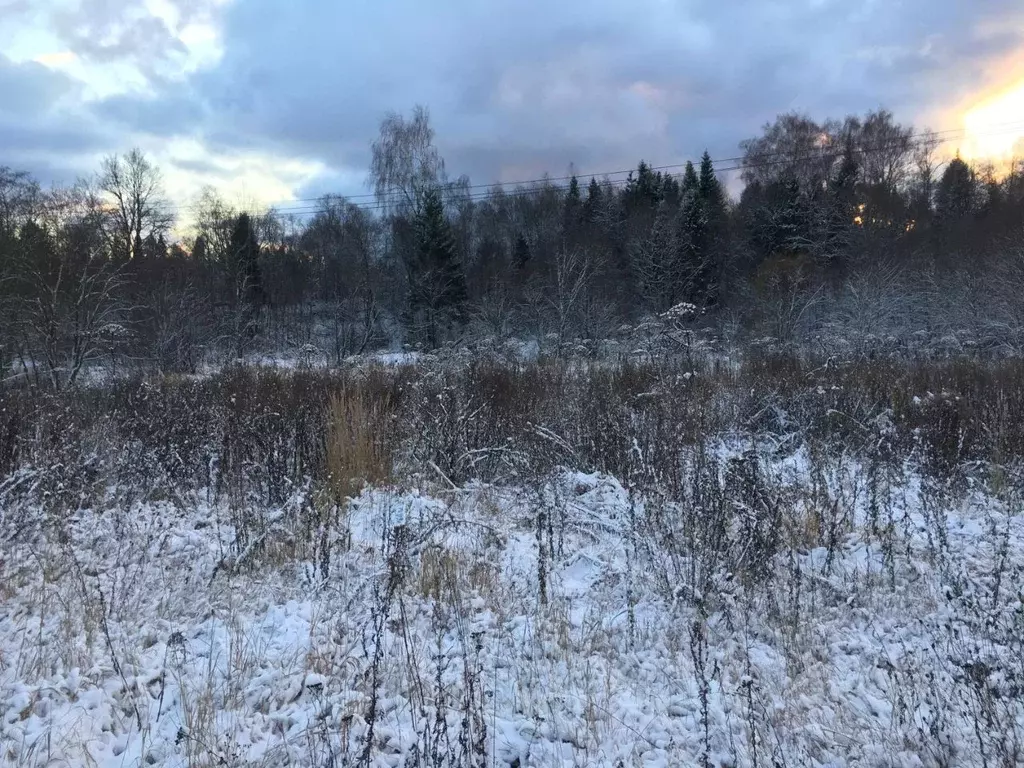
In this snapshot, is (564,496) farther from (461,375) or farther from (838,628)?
(461,375)

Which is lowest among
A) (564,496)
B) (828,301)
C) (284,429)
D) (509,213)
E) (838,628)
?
(838,628)

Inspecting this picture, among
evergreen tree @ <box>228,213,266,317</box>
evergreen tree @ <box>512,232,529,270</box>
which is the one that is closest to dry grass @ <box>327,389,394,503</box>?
evergreen tree @ <box>228,213,266,317</box>

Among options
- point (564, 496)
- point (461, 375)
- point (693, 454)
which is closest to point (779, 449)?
point (693, 454)

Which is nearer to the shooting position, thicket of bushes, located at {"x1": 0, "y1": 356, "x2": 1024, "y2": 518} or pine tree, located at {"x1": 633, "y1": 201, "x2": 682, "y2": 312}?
thicket of bushes, located at {"x1": 0, "y1": 356, "x2": 1024, "y2": 518}

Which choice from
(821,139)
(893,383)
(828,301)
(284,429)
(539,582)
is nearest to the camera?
(539,582)

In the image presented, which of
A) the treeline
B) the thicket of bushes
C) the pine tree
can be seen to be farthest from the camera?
the pine tree

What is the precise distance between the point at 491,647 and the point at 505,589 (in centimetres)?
61

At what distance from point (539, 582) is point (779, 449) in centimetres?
389

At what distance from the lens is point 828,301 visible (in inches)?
919

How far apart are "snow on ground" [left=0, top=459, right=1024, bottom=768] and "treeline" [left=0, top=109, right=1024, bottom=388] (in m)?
9.62

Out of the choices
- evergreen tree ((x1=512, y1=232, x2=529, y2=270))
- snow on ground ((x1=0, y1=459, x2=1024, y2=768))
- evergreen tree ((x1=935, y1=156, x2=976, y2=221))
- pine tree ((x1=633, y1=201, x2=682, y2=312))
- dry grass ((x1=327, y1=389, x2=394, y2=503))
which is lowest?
snow on ground ((x1=0, y1=459, x2=1024, y2=768))

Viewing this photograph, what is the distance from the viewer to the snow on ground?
2268mm

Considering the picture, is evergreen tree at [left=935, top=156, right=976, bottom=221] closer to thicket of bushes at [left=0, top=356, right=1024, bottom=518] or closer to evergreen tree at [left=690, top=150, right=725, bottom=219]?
evergreen tree at [left=690, top=150, right=725, bottom=219]

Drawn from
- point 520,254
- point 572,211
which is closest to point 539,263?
point 520,254
